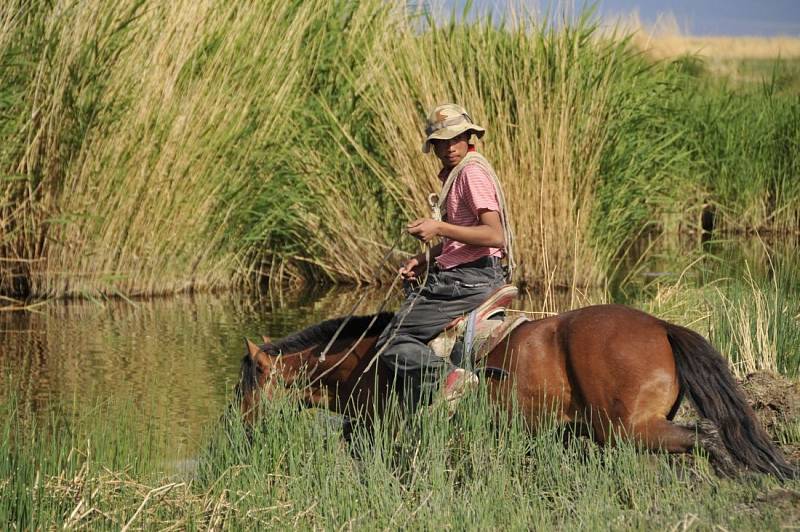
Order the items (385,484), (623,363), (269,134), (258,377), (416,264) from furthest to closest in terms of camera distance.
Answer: (269,134)
(416,264)
(258,377)
(623,363)
(385,484)

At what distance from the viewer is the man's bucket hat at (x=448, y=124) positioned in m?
5.13

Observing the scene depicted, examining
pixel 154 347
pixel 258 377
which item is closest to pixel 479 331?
pixel 258 377

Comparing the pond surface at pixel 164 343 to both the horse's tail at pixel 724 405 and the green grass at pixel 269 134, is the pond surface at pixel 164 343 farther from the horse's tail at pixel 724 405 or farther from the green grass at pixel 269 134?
the horse's tail at pixel 724 405

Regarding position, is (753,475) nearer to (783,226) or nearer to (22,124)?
(22,124)

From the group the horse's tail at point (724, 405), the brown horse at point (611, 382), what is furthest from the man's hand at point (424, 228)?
the horse's tail at point (724, 405)

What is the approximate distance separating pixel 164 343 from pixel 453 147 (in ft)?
15.2

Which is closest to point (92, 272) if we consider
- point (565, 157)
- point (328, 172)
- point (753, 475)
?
point (328, 172)

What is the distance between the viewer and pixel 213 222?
1151cm

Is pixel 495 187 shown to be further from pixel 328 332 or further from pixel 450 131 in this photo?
pixel 328 332

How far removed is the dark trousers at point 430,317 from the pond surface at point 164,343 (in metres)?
1.29

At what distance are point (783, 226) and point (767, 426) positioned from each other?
1163 cm

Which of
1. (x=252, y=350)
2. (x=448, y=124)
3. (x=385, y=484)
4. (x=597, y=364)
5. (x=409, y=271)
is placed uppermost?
(x=448, y=124)

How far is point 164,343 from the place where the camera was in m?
9.20

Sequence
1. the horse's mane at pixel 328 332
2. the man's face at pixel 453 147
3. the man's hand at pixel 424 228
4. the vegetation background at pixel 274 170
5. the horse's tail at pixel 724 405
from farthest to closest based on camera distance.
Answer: the vegetation background at pixel 274 170 < the horse's mane at pixel 328 332 < the man's face at pixel 453 147 < the man's hand at pixel 424 228 < the horse's tail at pixel 724 405
